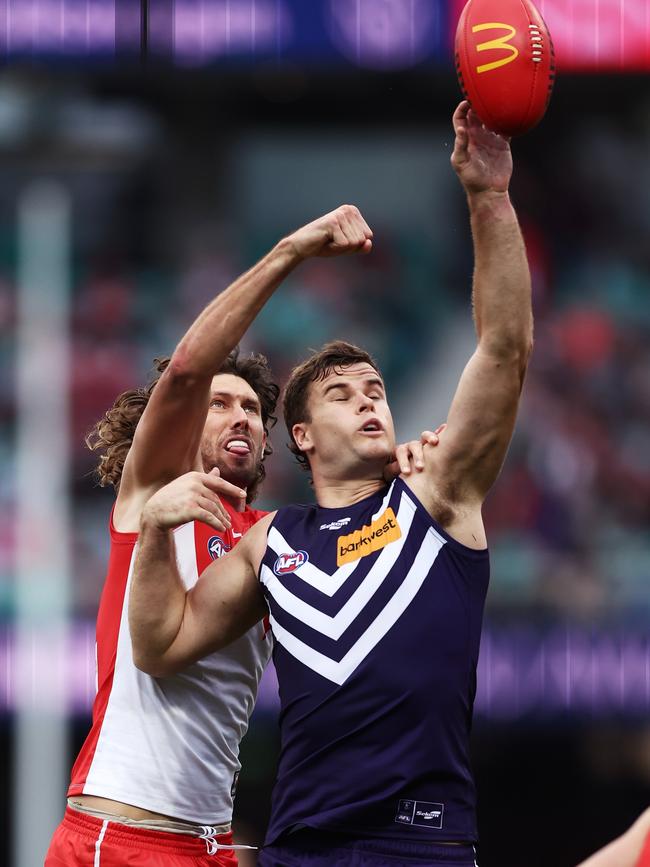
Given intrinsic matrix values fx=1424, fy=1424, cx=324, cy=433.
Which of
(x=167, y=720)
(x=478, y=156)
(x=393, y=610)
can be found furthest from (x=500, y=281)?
(x=167, y=720)

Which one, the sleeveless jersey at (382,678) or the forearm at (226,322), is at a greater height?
the forearm at (226,322)

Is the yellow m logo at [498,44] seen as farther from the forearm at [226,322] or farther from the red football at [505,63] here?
the forearm at [226,322]

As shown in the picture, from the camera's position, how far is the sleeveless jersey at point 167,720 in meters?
4.05

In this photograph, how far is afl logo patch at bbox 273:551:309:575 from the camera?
12.5 feet

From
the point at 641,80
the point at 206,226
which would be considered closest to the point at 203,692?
the point at 206,226

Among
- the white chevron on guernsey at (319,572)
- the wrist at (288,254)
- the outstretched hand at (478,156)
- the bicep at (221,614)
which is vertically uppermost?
the outstretched hand at (478,156)

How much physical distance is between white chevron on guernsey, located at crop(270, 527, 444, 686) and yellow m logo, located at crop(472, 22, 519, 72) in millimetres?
1260

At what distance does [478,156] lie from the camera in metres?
Answer: 3.80

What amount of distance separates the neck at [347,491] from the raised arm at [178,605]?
7.9 inches

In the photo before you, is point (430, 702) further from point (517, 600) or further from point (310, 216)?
point (310, 216)

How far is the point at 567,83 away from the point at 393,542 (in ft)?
32.3

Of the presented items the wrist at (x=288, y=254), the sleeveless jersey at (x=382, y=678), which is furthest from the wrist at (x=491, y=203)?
the sleeveless jersey at (x=382, y=678)

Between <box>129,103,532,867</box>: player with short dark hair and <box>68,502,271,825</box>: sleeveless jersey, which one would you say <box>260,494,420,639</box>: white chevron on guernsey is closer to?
<box>129,103,532,867</box>: player with short dark hair

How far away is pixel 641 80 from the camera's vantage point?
42.5 feet
